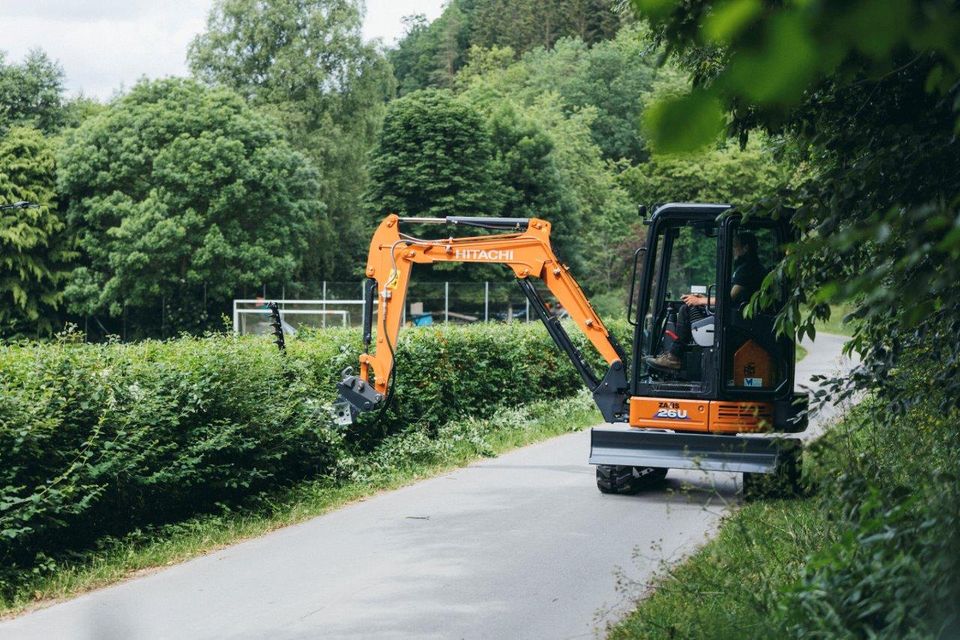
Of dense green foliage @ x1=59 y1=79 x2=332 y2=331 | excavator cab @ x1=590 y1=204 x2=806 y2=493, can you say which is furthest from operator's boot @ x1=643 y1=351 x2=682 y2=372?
dense green foliage @ x1=59 y1=79 x2=332 y2=331

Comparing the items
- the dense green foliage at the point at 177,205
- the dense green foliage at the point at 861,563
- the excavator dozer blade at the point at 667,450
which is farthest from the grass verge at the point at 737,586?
the dense green foliage at the point at 177,205

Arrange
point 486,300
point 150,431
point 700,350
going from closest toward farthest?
point 150,431 → point 700,350 → point 486,300

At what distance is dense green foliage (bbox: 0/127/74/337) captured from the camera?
48875mm

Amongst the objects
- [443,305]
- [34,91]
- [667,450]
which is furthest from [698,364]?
[34,91]

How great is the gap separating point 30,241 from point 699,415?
42.4 m

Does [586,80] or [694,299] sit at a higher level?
[586,80]

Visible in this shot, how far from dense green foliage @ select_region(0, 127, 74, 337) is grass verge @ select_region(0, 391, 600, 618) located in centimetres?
3467

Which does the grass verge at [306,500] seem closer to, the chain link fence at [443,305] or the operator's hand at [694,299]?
the operator's hand at [694,299]

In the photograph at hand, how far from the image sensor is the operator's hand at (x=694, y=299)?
12234mm

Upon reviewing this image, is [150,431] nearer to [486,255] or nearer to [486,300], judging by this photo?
[486,255]

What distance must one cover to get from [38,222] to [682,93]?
5264cm

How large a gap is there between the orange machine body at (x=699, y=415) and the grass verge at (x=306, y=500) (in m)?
2.85

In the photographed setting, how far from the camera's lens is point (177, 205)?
51.9 m

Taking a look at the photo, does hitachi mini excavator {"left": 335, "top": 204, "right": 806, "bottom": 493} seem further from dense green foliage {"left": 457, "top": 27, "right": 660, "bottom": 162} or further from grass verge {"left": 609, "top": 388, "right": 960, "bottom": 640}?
dense green foliage {"left": 457, "top": 27, "right": 660, "bottom": 162}
